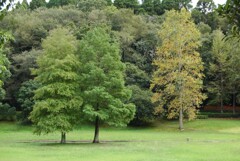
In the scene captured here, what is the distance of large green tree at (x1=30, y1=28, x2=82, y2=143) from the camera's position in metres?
33.2

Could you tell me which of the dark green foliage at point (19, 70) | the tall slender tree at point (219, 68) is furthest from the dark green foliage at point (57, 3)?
the tall slender tree at point (219, 68)

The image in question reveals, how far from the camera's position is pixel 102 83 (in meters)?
35.2

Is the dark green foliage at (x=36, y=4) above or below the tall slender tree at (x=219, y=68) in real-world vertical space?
above

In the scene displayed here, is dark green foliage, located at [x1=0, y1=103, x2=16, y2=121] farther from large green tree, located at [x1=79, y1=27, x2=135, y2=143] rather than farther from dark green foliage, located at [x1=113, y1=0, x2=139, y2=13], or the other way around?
dark green foliage, located at [x1=113, y1=0, x2=139, y2=13]

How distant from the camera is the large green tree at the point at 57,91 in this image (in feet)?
109

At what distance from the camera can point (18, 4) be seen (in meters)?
5.49

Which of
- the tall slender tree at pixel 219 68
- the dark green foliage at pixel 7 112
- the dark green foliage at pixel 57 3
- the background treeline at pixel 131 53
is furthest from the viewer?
the dark green foliage at pixel 57 3

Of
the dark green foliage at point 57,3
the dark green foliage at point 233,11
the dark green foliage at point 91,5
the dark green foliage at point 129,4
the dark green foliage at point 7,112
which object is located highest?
the dark green foliage at point 57,3

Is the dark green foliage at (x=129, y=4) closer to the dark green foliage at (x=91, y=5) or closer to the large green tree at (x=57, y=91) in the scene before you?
the dark green foliage at (x=91, y=5)

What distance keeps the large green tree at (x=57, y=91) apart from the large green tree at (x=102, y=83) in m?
1.00

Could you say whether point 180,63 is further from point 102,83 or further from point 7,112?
point 7,112

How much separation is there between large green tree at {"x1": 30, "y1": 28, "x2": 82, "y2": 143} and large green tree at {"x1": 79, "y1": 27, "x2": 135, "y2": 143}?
3.28ft

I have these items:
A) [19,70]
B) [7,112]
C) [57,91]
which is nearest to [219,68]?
[19,70]

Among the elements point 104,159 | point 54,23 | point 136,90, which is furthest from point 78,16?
point 104,159
